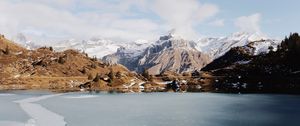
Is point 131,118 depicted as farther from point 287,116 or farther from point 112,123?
point 287,116

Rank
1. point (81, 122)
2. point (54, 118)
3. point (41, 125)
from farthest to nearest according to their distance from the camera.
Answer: point (54, 118) < point (81, 122) < point (41, 125)

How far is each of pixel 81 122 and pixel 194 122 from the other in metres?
22.3

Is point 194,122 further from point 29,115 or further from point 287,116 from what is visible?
point 29,115

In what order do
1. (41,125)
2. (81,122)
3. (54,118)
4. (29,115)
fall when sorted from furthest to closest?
(29,115) → (54,118) → (81,122) → (41,125)

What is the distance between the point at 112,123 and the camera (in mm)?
81875

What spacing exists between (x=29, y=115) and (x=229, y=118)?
148 ft

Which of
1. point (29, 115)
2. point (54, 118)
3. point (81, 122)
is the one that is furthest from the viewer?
point (29, 115)

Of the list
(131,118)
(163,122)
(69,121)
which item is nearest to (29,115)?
(69,121)

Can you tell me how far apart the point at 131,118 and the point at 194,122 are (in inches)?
585

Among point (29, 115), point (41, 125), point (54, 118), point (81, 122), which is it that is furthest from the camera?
point (29, 115)

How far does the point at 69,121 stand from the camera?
85.1m

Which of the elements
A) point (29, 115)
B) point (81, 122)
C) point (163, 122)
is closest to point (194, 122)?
point (163, 122)

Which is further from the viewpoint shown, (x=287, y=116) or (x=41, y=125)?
(x=287, y=116)

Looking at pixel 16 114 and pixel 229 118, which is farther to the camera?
pixel 16 114
